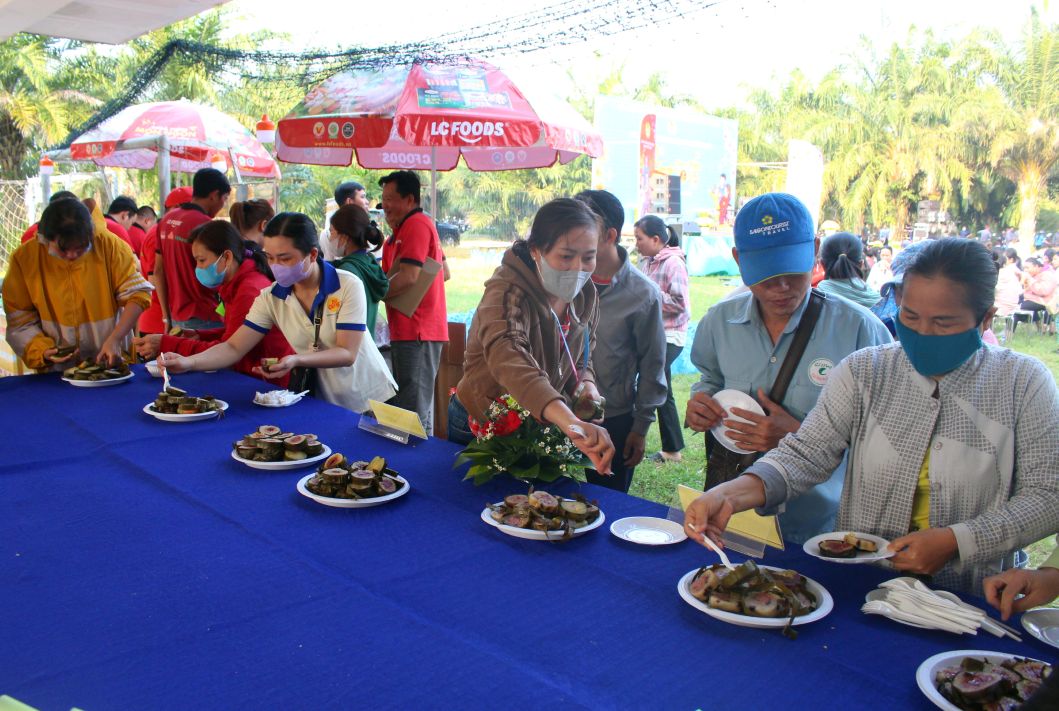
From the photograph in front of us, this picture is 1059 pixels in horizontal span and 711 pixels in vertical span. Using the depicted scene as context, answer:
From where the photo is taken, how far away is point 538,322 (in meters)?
2.28

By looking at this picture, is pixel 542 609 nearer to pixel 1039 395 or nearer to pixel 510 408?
pixel 510 408

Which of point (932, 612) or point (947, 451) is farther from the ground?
point (947, 451)

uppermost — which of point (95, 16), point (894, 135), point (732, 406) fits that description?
point (894, 135)

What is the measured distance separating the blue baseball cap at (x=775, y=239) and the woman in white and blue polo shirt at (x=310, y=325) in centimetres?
156

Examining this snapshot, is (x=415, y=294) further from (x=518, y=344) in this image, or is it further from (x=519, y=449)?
(x=519, y=449)

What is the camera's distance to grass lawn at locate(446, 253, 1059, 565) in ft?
15.4

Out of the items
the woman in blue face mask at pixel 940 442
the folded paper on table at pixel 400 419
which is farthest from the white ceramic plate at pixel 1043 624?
the folded paper on table at pixel 400 419

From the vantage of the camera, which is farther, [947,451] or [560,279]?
[560,279]

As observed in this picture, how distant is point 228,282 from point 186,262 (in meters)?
0.89

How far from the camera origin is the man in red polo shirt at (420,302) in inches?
177

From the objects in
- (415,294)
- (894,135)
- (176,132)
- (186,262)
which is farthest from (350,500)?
(894,135)

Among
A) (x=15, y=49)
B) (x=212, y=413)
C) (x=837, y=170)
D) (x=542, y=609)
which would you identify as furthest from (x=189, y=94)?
(x=542, y=609)

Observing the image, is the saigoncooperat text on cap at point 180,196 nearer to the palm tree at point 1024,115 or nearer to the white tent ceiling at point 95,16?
the white tent ceiling at point 95,16

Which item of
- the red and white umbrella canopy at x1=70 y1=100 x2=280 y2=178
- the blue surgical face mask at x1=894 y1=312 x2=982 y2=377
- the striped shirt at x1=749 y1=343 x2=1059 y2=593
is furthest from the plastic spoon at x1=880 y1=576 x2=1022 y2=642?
the red and white umbrella canopy at x1=70 y1=100 x2=280 y2=178
